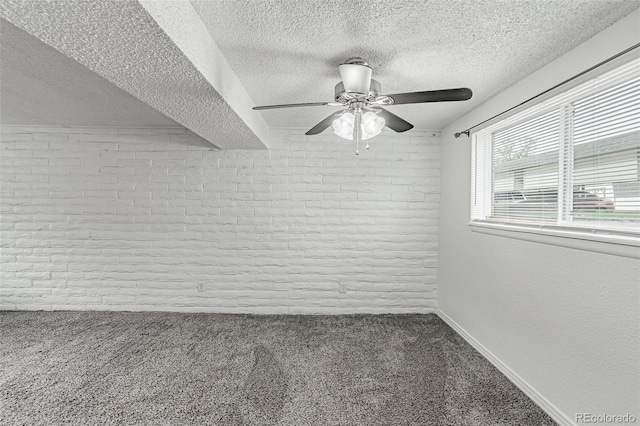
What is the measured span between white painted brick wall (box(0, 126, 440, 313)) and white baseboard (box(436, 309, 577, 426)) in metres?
0.84

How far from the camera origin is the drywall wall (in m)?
1.41

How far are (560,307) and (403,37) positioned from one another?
1790mm

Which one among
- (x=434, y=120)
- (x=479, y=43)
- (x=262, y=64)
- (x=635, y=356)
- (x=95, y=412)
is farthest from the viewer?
(x=434, y=120)

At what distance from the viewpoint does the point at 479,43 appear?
1664 mm

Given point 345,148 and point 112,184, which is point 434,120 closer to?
point 345,148

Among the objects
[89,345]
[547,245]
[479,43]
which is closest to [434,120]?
[479,43]

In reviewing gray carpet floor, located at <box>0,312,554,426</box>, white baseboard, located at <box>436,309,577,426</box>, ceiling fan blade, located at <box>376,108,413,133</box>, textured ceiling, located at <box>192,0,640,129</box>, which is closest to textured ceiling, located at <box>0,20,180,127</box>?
textured ceiling, located at <box>192,0,640,129</box>

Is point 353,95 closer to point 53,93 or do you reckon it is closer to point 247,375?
point 247,375

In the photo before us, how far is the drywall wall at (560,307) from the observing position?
1.41m

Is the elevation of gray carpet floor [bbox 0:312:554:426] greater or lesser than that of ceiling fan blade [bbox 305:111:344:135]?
lesser

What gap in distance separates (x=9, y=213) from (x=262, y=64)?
12.2 ft

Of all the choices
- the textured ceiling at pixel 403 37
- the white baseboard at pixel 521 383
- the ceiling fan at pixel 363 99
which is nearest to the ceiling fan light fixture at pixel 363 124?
the ceiling fan at pixel 363 99

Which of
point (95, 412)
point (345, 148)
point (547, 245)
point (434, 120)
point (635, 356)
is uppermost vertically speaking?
point (434, 120)

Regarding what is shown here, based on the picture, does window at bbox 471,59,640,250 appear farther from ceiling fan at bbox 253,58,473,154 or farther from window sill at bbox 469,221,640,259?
ceiling fan at bbox 253,58,473,154
